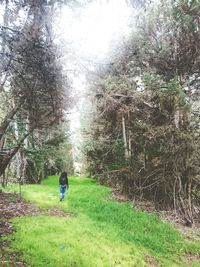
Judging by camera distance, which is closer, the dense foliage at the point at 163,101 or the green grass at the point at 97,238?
the green grass at the point at 97,238

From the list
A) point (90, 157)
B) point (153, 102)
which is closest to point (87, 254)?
point (153, 102)

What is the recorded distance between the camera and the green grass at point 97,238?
33.5 ft

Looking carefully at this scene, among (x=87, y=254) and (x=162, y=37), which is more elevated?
(x=162, y=37)

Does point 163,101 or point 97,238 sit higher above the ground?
point 163,101

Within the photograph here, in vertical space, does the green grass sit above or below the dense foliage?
below

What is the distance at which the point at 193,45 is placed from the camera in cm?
1892

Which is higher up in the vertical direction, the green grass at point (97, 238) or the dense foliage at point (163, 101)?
the dense foliage at point (163, 101)

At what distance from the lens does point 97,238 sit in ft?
39.6

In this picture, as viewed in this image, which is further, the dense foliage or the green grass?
the dense foliage

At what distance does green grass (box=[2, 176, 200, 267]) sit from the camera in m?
10.2

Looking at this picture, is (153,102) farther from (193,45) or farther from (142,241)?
(142,241)

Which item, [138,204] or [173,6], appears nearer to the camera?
[173,6]

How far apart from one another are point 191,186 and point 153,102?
5.34 meters

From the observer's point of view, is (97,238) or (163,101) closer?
(97,238)
